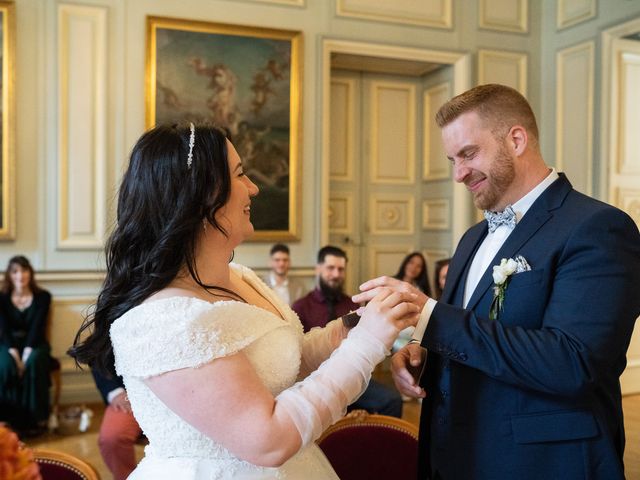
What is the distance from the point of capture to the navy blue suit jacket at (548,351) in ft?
5.24

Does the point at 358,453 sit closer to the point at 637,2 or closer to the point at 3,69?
the point at 3,69

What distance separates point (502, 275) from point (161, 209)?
2.97 ft

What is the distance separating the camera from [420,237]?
7562 millimetres

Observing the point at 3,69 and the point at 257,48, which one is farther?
the point at 257,48

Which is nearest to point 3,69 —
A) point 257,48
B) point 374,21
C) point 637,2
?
point 257,48

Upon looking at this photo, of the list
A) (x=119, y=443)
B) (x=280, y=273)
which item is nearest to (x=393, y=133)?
(x=280, y=273)

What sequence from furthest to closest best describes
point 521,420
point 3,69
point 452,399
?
point 3,69, point 452,399, point 521,420

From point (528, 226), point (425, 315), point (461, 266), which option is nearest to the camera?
point (425, 315)

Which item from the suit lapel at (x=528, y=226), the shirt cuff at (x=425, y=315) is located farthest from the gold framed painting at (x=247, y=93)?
the shirt cuff at (x=425, y=315)

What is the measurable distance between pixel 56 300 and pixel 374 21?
408 centimetres

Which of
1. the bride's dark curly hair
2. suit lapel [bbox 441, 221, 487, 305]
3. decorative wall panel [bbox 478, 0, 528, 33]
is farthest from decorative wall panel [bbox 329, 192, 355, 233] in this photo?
the bride's dark curly hair

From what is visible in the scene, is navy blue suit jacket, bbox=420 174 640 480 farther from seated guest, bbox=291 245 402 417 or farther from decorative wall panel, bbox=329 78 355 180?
decorative wall panel, bbox=329 78 355 180

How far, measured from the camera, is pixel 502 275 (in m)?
1.75

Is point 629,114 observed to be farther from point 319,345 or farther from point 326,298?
point 319,345
